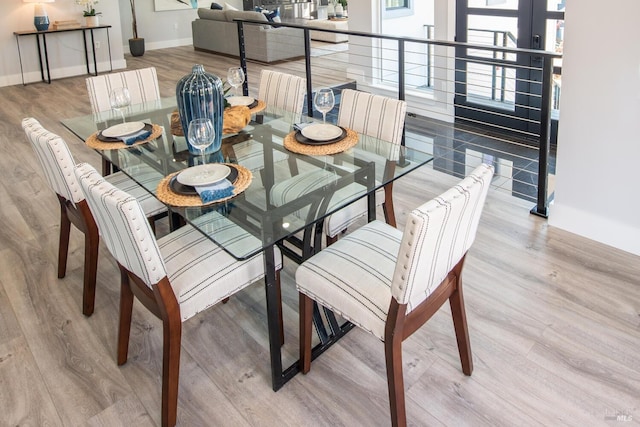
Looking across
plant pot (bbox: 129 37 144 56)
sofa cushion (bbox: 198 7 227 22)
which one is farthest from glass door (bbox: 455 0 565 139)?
plant pot (bbox: 129 37 144 56)

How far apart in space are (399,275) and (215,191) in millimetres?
828

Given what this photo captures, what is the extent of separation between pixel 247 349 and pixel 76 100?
5.69 m

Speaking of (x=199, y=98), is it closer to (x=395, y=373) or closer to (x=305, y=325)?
(x=305, y=325)

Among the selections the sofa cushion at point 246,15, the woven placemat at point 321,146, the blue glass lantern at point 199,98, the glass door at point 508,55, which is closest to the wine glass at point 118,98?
the blue glass lantern at point 199,98

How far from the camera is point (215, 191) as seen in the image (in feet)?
6.77

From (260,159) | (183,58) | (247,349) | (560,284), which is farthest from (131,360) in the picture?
(183,58)

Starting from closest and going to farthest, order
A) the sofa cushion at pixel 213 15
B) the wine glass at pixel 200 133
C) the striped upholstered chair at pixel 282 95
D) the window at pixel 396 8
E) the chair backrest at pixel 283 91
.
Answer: the wine glass at pixel 200 133 < the striped upholstered chair at pixel 282 95 < the chair backrest at pixel 283 91 < the window at pixel 396 8 < the sofa cushion at pixel 213 15

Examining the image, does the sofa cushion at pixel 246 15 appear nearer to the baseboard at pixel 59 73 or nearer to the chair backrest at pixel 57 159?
the baseboard at pixel 59 73

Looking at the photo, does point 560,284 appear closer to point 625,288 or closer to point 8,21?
point 625,288

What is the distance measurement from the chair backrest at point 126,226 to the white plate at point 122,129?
867 mm

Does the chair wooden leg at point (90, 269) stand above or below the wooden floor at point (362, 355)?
above

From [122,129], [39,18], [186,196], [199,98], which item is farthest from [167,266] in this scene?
[39,18]

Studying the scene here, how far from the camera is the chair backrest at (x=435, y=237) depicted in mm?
1485

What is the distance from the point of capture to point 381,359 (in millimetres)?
2227
